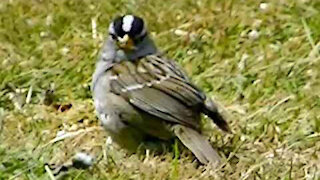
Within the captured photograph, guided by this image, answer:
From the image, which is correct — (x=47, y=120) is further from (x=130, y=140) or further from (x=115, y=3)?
(x=115, y=3)

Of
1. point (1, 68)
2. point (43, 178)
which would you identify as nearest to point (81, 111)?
point (1, 68)

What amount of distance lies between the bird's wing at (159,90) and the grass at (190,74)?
185 mm

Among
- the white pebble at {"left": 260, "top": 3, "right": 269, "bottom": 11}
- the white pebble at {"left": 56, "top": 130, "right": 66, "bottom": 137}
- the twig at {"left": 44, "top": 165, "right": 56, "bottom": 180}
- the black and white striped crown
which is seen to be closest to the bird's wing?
the black and white striped crown

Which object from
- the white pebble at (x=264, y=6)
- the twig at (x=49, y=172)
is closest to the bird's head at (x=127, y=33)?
the twig at (x=49, y=172)

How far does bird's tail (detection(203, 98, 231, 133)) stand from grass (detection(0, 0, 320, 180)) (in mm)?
125

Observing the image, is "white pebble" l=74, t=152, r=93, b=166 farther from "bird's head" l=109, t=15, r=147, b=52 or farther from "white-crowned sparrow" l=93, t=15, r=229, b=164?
"bird's head" l=109, t=15, r=147, b=52

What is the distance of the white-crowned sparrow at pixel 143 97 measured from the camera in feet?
17.6

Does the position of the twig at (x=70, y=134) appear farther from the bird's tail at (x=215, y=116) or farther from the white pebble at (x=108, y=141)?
the bird's tail at (x=215, y=116)

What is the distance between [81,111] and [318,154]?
1.31 m

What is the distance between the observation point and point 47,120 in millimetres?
5906

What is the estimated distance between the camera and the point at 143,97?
548 cm

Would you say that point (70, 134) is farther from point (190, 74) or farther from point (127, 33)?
point (190, 74)

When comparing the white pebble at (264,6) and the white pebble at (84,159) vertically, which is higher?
the white pebble at (264,6)

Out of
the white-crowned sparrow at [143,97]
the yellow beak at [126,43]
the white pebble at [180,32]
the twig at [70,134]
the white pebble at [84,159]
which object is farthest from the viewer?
the white pebble at [180,32]
